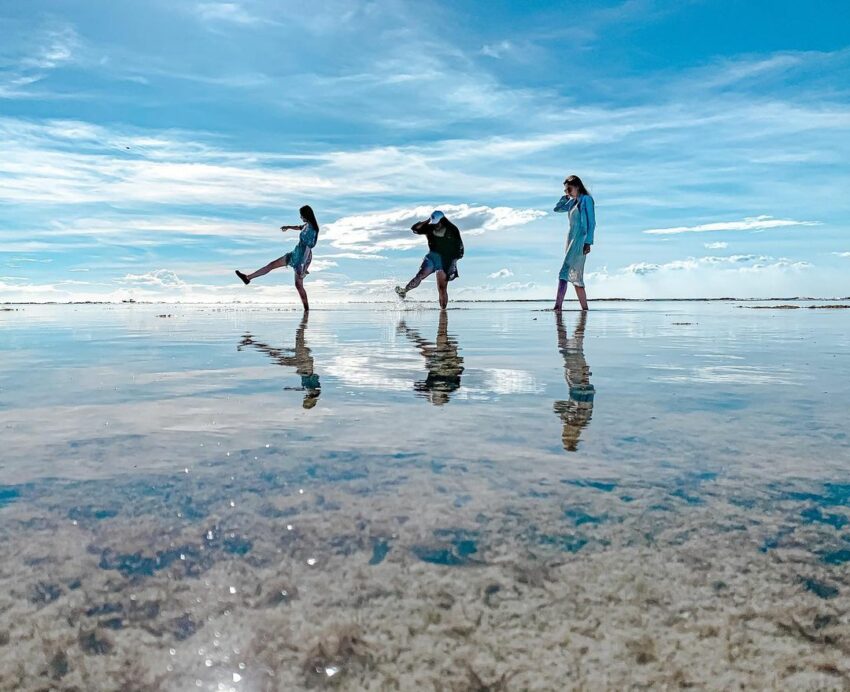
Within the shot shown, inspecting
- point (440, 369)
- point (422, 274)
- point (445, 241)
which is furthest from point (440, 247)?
point (440, 369)

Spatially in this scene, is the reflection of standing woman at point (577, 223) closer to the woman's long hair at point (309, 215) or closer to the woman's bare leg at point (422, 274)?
the woman's bare leg at point (422, 274)

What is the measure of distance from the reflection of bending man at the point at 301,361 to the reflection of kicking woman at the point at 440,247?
6.68 metres

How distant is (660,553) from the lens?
1451 mm

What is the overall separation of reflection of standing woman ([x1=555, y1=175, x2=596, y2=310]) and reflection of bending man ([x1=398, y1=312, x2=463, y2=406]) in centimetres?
574

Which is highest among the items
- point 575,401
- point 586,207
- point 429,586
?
point 586,207

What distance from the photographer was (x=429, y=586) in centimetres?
131

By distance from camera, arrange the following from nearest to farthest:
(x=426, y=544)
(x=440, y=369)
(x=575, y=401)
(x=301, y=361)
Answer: (x=426, y=544) → (x=575, y=401) → (x=440, y=369) → (x=301, y=361)

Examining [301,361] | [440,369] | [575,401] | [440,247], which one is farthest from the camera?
[440,247]

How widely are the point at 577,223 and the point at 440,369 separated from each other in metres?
8.76

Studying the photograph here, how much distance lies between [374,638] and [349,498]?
2.30ft

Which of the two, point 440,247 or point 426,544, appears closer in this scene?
point 426,544

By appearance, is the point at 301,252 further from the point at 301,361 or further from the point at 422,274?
the point at 301,361

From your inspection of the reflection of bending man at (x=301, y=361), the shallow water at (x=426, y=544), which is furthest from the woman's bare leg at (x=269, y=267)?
the shallow water at (x=426, y=544)

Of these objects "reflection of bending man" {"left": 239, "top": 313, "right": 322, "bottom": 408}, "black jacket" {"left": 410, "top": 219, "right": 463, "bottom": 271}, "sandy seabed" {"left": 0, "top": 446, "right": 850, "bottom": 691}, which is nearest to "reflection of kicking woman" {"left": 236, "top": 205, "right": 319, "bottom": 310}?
"black jacket" {"left": 410, "top": 219, "right": 463, "bottom": 271}
